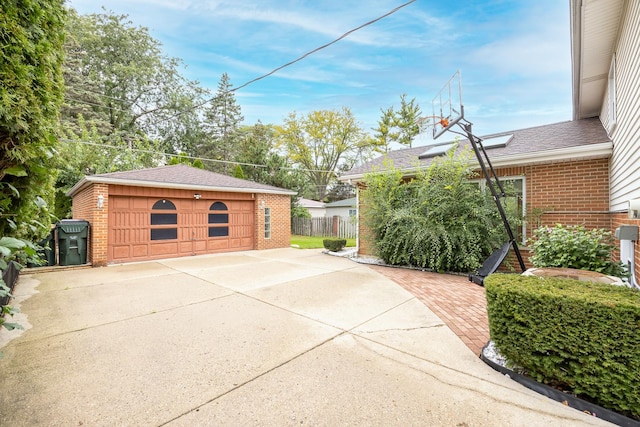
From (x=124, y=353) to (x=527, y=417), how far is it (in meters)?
3.40

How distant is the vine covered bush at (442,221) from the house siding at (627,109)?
2.16 m

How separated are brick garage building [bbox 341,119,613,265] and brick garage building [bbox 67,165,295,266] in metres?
7.96

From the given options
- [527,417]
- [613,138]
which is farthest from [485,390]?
[613,138]

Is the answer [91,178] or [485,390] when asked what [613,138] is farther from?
[91,178]

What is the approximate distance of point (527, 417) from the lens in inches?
75.4

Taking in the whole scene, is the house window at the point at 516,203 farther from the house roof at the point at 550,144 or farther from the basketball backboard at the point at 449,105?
the basketball backboard at the point at 449,105

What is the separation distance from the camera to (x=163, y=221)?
9.00 metres

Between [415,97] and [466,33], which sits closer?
[466,33]

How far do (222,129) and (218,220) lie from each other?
21.8 meters

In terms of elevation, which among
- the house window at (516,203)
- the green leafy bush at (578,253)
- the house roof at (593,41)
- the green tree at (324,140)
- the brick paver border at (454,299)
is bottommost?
the brick paver border at (454,299)

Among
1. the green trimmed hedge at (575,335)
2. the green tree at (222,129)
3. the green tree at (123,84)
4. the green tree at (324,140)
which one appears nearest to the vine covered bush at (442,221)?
the green trimmed hedge at (575,335)

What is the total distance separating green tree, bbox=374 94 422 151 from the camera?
967 inches

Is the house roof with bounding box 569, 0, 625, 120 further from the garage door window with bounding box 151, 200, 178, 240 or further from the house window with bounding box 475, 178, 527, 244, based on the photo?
the garage door window with bounding box 151, 200, 178, 240

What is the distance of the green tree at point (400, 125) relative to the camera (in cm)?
2456
